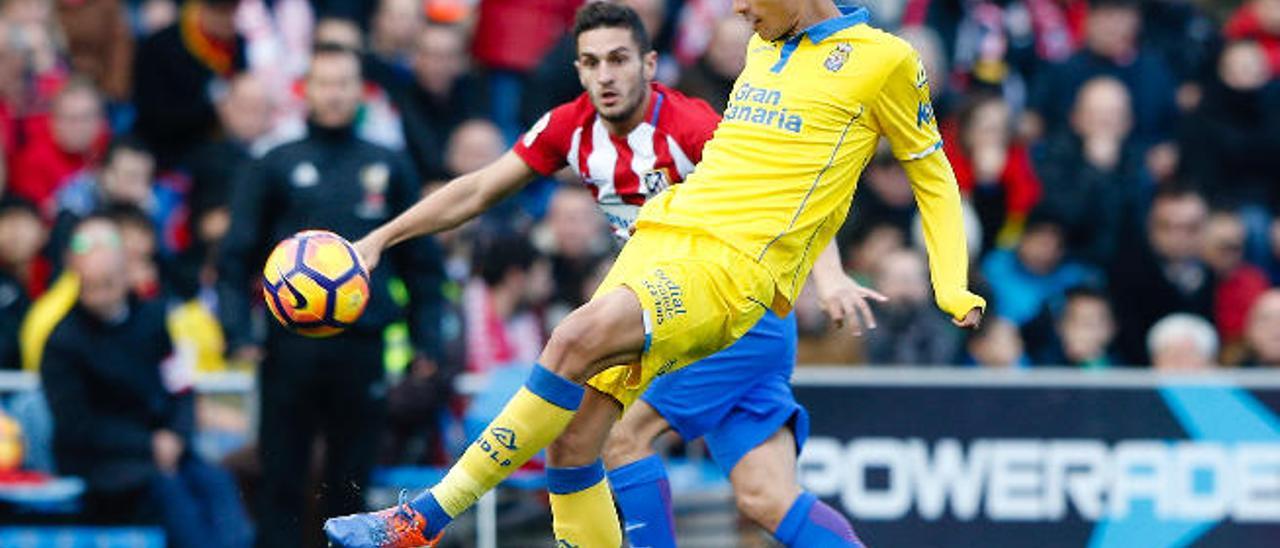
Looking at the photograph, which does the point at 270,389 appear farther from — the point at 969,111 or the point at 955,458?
the point at 969,111

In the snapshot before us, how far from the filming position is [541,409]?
27.3 ft

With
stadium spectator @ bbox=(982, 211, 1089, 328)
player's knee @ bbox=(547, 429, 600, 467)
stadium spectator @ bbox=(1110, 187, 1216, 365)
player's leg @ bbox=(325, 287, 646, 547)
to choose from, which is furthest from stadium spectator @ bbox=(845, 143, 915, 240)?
player's leg @ bbox=(325, 287, 646, 547)

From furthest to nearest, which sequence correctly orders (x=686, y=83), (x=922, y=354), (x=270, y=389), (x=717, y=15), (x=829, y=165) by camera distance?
(x=717, y=15)
(x=686, y=83)
(x=922, y=354)
(x=270, y=389)
(x=829, y=165)

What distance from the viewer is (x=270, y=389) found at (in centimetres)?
1184

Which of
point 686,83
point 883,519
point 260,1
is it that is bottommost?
point 883,519

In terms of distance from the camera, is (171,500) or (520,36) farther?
(520,36)

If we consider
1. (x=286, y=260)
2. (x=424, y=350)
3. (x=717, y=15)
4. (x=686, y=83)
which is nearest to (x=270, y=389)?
(x=424, y=350)

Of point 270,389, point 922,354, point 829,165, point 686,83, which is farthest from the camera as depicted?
point 686,83

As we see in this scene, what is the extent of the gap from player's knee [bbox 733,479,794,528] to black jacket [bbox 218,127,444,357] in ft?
9.22

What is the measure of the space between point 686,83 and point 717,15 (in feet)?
4.36

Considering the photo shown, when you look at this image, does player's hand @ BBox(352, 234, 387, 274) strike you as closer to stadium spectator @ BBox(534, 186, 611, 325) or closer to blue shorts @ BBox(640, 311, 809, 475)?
blue shorts @ BBox(640, 311, 809, 475)

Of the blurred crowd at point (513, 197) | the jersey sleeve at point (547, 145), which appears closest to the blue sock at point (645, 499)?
the jersey sleeve at point (547, 145)

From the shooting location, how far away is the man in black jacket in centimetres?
1175

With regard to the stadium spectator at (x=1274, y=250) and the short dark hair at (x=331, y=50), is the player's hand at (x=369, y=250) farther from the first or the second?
the stadium spectator at (x=1274, y=250)
